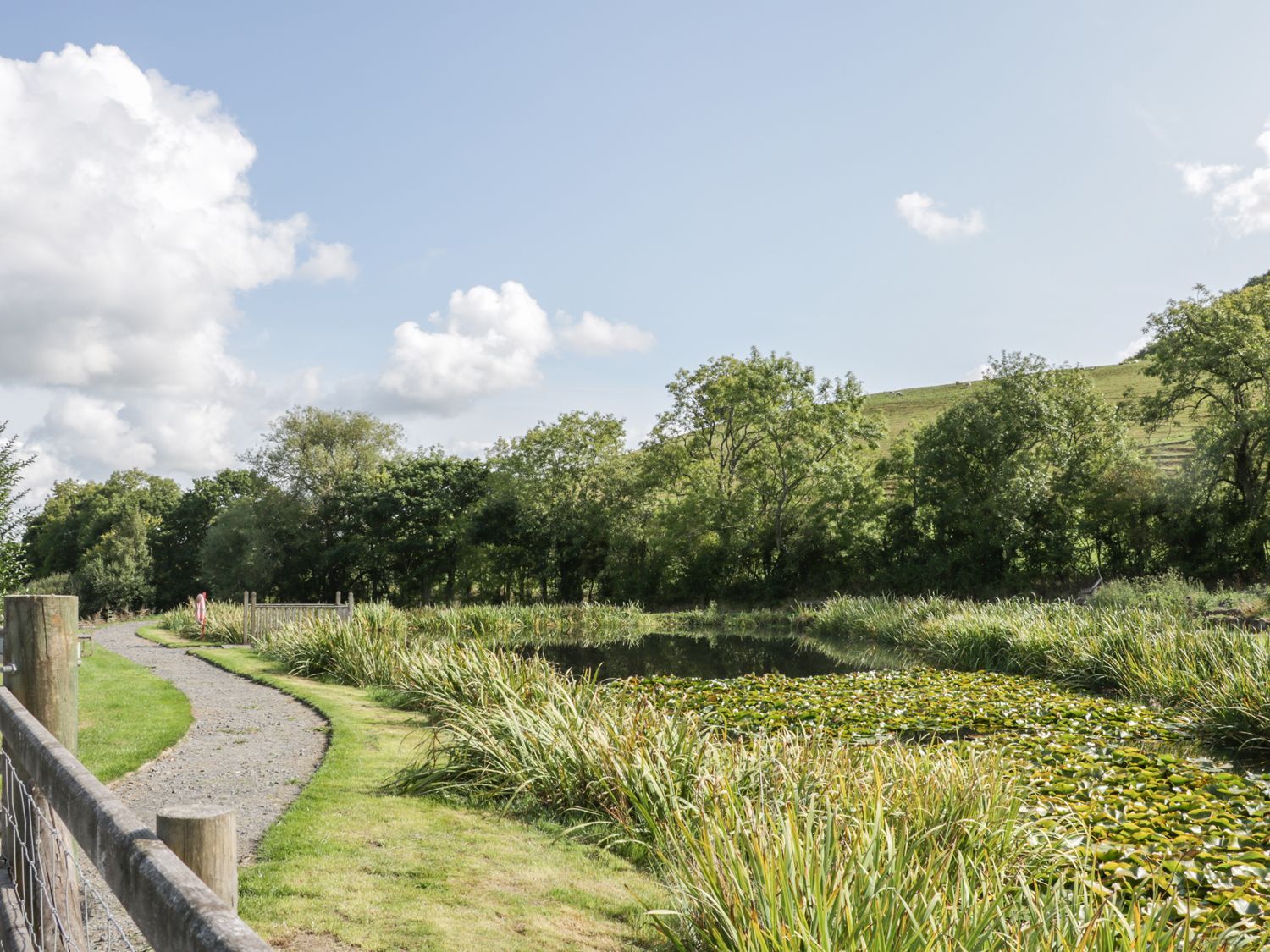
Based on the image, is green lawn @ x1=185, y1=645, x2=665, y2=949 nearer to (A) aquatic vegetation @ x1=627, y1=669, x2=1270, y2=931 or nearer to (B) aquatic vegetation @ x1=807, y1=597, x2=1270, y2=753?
(A) aquatic vegetation @ x1=627, y1=669, x2=1270, y2=931

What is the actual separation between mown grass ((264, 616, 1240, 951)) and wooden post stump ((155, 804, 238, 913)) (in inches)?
81.8

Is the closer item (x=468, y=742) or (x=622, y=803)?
(x=622, y=803)

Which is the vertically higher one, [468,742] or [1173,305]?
[1173,305]

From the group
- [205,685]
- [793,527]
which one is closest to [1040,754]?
[205,685]

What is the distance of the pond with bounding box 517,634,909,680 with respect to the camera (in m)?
18.7

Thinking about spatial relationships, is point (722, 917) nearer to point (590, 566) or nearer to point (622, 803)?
point (622, 803)

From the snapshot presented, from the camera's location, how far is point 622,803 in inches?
253

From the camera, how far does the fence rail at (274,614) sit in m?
20.6

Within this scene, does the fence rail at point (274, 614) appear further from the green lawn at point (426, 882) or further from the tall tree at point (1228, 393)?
the tall tree at point (1228, 393)

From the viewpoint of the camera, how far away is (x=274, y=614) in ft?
70.9

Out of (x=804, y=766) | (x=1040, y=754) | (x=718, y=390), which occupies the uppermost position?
(x=718, y=390)

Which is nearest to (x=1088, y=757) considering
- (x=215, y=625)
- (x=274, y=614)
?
(x=274, y=614)

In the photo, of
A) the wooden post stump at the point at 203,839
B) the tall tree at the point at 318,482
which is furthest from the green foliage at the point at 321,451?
the wooden post stump at the point at 203,839

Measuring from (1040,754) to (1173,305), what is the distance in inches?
1045
